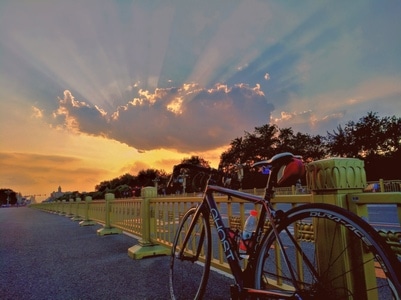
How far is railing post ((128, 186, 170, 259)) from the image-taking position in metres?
5.99

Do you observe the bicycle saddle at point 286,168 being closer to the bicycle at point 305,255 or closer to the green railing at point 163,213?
the bicycle at point 305,255

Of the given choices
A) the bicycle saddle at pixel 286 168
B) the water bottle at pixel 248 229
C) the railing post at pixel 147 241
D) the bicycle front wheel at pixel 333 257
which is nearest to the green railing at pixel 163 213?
the railing post at pixel 147 241

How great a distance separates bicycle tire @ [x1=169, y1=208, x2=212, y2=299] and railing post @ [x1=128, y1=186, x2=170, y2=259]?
1.05 m

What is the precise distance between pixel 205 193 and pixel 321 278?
4.55 ft

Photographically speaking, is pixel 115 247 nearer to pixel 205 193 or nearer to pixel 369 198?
pixel 205 193

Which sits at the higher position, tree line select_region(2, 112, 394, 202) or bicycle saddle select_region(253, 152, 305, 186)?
tree line select_region(2, 112, 394, 202)

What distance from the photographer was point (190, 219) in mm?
3529

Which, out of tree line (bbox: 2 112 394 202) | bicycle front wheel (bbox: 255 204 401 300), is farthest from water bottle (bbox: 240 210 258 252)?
tree line (bbox: 2 112 394 202)

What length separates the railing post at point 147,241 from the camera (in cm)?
599

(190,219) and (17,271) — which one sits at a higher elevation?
(190,219)

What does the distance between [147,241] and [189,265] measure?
4.88 feet

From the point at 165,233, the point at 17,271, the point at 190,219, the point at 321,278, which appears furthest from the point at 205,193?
the point at 17,271

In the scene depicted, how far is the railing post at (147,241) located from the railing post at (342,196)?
4369 millimetres

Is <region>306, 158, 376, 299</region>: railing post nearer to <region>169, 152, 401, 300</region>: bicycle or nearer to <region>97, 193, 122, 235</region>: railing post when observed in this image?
<region>169, 152, 401, 300</region>: bicycle
